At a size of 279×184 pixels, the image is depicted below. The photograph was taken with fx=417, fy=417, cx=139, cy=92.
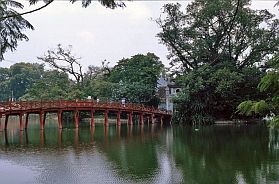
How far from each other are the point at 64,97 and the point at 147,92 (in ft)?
38.8

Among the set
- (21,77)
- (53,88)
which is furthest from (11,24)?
(21,77)

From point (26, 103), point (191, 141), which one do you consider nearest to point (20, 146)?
point (26, 103)

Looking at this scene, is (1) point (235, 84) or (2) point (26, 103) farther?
(1) point (235, 84)

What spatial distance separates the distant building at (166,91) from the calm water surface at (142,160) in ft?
78.4

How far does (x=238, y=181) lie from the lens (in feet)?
52.2

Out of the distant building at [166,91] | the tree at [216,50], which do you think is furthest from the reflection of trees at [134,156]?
the distant building at [166,91]

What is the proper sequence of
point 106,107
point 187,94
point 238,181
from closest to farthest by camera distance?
point 238,181, point 106,107, point 187,94

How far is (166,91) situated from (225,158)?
35778mm

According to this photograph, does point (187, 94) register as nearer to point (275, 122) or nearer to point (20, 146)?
point (20, 146)

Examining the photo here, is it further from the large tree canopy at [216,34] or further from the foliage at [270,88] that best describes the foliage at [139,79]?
the foliage at [270,88]

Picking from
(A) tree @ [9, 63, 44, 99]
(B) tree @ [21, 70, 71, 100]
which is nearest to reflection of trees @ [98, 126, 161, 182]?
(B) tree @ [21, 70, 71, 100]

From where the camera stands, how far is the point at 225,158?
21781mm

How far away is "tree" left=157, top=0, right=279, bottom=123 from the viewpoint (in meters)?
44.7

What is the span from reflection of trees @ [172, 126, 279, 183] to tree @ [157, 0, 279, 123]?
13.5 metres
